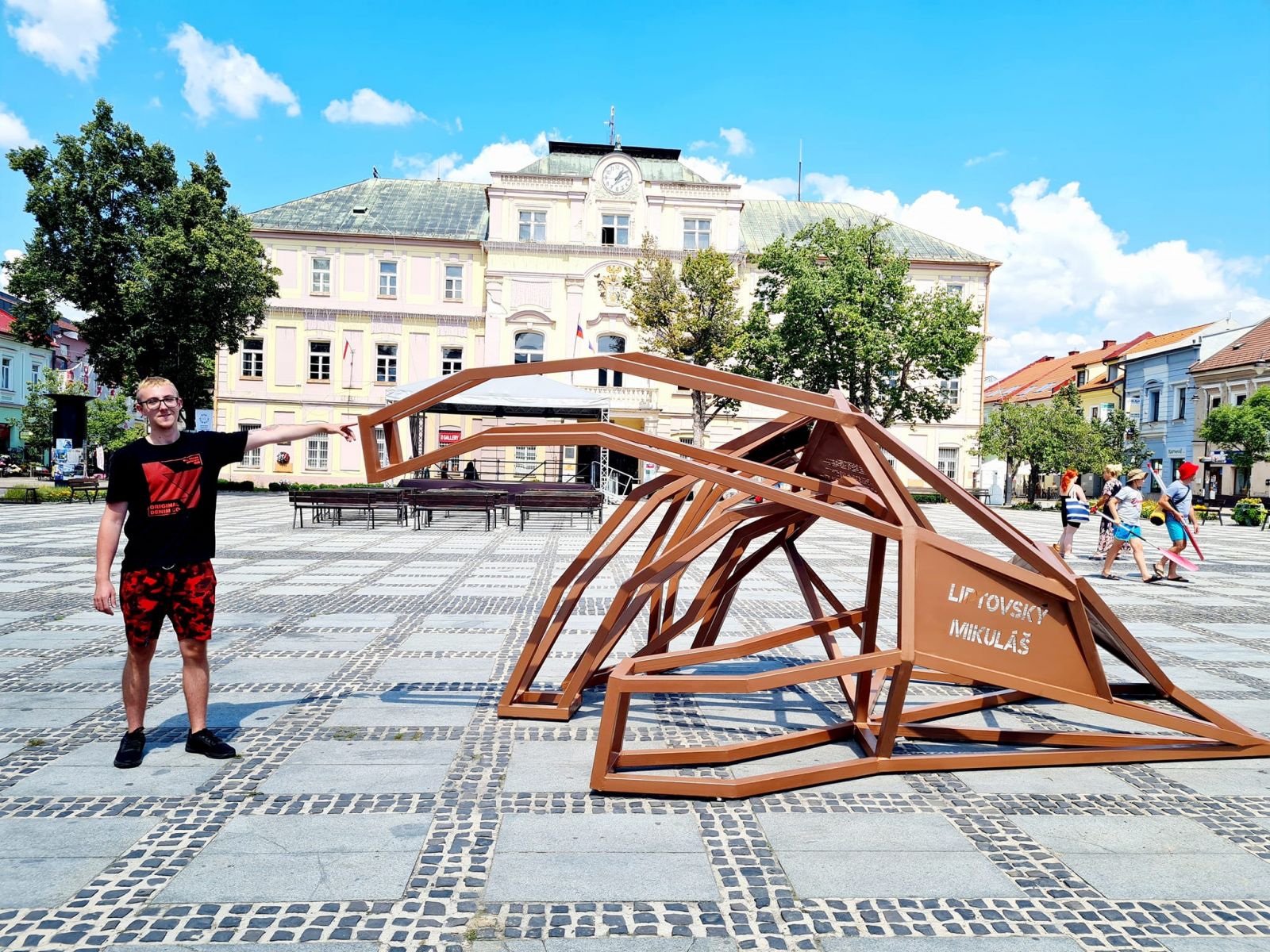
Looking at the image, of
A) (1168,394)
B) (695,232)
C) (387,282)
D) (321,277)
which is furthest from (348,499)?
(1168,394)

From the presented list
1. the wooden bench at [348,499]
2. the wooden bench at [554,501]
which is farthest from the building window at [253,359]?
the wooden bench at [554,501]

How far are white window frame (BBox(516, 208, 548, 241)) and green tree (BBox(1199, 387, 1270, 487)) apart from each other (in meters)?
26.0

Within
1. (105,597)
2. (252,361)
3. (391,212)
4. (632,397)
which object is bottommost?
(105,597)

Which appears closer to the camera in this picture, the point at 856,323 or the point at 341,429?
the point at 341,429

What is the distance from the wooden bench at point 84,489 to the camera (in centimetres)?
2372

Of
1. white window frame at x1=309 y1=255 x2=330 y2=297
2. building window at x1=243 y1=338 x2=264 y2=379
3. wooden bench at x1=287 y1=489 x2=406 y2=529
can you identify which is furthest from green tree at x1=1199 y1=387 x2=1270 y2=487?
building window at x1=243 y1=338 x2=264 y2=379

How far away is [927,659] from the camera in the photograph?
13.4ft

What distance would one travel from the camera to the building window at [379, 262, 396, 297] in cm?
3862

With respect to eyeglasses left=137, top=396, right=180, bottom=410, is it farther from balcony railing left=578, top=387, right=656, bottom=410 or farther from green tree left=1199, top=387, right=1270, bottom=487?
green tree left=1199, top=387, right=1270, bottom=487

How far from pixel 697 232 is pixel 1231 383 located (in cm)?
2433

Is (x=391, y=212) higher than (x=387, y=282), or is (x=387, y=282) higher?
(x=391, y=212)

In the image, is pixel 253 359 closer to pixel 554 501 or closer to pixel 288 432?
pixel 554 501

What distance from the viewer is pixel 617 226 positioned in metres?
37.8

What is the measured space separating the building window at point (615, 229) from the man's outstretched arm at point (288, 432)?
3429cm
